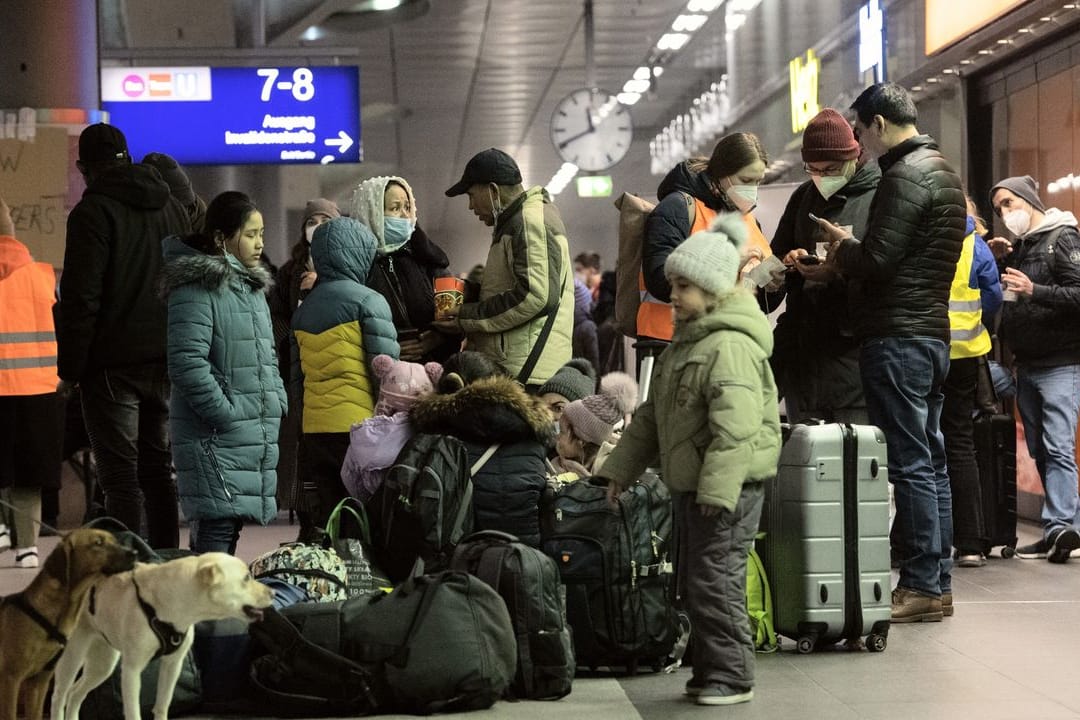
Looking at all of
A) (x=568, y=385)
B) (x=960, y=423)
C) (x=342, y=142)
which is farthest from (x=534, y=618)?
(x=342, y=142)

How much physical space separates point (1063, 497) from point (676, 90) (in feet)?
55.9

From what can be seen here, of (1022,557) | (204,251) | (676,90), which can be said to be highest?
(676,90)

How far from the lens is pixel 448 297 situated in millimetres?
6602

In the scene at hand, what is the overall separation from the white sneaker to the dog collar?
4.47m

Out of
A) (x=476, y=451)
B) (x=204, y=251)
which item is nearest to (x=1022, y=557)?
(x=476, y=451)

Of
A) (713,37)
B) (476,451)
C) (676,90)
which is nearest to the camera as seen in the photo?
(476,451)

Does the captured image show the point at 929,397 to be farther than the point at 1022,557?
No

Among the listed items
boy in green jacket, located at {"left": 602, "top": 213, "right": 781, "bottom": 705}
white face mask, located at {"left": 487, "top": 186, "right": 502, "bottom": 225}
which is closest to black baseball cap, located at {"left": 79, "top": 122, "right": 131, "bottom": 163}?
white face mask, located at {"left": 487, "top": 186, "right": 502, "bottom": 225}

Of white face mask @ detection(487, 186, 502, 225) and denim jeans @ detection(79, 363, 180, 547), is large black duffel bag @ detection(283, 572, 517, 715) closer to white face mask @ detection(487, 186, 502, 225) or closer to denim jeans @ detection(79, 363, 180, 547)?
denim jeans @ detection(79, 363, 180, 547)

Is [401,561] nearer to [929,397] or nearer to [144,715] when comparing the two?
[144,715]

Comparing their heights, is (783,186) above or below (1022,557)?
above

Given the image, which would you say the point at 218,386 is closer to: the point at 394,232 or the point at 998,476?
the point at 394,232

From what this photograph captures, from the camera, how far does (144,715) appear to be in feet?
15.2

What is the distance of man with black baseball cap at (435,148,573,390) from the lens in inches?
248
